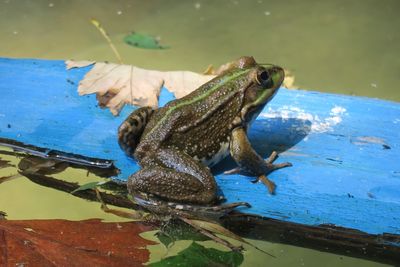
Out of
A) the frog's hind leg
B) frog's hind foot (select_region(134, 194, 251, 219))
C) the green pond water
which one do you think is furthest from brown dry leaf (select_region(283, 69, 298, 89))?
frog's hind foot (select_region(134, 194, 251, 219))

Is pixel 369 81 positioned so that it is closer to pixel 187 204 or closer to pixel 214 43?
pixel 214 43

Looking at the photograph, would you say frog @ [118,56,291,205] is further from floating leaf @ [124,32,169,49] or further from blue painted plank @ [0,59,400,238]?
floating leaf @ [124,32,169,49]

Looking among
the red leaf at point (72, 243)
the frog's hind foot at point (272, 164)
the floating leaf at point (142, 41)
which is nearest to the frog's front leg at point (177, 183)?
the red leaf at point (72, 243)

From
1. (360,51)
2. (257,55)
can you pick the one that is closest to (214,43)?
(257,55)

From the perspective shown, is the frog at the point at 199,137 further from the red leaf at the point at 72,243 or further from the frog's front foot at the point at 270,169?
the red leaf at the point at 72,243

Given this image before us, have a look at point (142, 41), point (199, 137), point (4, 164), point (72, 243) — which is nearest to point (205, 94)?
point (199, 137)

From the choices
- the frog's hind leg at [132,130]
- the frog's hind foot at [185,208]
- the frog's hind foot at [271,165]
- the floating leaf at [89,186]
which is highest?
the frog's hind leg at [132,130]
